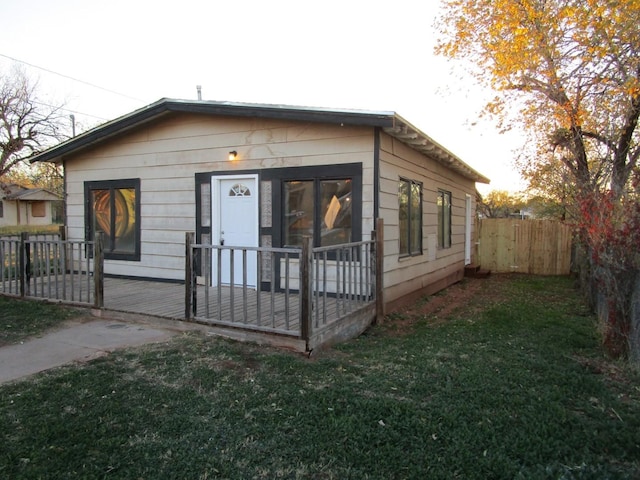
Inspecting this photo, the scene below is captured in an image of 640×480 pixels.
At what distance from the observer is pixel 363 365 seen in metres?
4.22

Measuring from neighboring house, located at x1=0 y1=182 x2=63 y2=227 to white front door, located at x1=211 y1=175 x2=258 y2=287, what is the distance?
25.7m

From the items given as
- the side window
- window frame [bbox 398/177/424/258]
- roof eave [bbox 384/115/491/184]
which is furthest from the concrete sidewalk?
the side window

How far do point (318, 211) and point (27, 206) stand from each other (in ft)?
103

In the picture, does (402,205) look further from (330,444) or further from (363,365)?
(330,444)

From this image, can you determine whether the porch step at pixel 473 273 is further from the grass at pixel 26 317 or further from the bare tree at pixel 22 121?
the bare tree at pixel 22 121

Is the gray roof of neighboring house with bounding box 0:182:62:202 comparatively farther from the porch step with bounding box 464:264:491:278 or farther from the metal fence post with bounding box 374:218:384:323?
the metal fence post with bounding box 374:218:384:323

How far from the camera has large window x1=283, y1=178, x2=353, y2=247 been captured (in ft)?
20.6

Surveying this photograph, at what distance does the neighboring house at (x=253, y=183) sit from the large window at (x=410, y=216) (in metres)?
0.03

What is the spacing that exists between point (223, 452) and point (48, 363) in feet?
7.88

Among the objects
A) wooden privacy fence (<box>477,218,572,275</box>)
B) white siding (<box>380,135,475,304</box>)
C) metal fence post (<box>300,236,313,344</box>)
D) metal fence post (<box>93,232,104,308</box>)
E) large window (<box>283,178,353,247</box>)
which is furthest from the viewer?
wooden privacy fence (<box>477,218,572,275</box>)

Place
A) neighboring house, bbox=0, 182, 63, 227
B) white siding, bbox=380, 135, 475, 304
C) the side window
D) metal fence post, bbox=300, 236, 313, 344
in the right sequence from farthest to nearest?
the side window, neighboring house, bbox=0, 182, 63, 227, white siding, bbox=380, 135, 475, 304, metal fence post, bbox=300, 236, 313, 344

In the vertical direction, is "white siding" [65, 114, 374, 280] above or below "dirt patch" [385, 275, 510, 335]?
above

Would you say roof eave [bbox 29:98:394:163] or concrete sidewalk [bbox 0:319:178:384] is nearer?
concrete sidewalk [bbox 0:319:178:384]

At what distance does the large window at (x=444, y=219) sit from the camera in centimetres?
969
